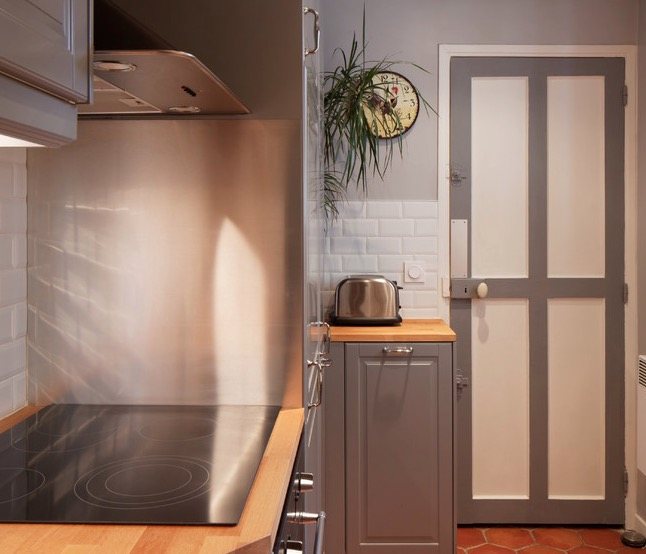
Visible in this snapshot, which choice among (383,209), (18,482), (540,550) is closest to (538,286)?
(383,209)

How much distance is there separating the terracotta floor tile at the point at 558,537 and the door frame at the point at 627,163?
30 cm

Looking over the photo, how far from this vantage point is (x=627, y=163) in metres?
3.50

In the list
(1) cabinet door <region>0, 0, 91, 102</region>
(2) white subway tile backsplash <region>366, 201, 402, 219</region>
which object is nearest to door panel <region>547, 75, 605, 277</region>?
(2) white subway tile backsplash <region>366, 201, 402, 219</region>

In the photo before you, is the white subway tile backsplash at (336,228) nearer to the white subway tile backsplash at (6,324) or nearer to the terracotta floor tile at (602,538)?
the terracotta floor tile at (602,538)

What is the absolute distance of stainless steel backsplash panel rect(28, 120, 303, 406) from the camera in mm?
1821

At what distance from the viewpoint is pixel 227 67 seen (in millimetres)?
1838

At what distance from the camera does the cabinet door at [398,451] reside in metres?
3.02

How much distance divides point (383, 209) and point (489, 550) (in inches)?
64.1

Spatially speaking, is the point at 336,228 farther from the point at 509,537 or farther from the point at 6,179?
the point at 6,179

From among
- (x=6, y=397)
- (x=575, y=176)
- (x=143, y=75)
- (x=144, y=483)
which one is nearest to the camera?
(x=144, y=483)

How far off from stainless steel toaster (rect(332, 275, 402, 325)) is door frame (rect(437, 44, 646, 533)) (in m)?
0.40

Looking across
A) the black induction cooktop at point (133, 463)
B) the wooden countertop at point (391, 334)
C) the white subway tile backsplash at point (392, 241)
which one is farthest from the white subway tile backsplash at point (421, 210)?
the black induction cooktop at point (133, 463)

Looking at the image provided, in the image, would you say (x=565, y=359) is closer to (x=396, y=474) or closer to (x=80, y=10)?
(x=396, y=474)

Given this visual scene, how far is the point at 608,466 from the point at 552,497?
30cm
